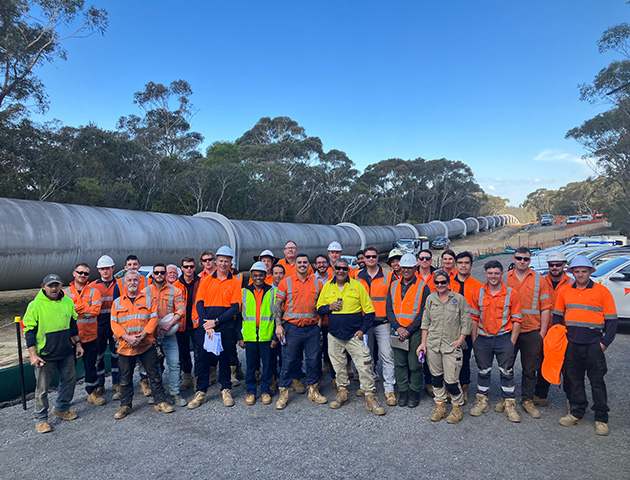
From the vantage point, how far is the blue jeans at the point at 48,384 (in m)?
4.55

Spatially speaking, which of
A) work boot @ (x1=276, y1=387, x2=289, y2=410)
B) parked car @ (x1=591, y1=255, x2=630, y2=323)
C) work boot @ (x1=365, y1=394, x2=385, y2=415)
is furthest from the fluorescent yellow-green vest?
parked car @ (x1=591, y1=255, x2=630, y2=323)

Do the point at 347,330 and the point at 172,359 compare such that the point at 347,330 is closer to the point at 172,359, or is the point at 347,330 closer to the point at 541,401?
the point at 172,359

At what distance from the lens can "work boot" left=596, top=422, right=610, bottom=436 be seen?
4.24 m

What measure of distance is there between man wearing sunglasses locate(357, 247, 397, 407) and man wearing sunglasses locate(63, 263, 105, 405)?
368 cm

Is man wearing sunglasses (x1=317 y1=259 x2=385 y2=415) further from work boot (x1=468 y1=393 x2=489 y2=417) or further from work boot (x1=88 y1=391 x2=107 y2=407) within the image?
work boot (x1=88 y1=391 x2=107 y2=407)

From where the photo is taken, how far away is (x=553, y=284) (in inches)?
222

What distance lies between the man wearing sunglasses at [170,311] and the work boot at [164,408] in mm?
182

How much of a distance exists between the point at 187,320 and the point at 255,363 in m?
1.23

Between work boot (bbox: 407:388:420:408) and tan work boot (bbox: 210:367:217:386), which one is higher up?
tan work boot (bbox: 210:367:217:386)

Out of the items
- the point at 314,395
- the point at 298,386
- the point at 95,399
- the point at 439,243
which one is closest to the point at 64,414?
the point at 95,399

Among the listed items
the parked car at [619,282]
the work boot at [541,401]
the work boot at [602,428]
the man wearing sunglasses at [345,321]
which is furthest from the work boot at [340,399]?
the parked car at [619,282]

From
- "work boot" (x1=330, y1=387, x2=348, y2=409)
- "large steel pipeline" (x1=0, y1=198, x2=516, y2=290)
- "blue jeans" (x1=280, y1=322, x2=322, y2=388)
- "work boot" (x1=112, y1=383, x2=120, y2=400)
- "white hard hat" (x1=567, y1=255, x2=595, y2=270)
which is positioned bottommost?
"work boot" (x1=330, y1=387, x2=348, y2=409)

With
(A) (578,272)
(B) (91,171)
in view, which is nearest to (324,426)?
(A) (578,272)

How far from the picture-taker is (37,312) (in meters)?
4.60
